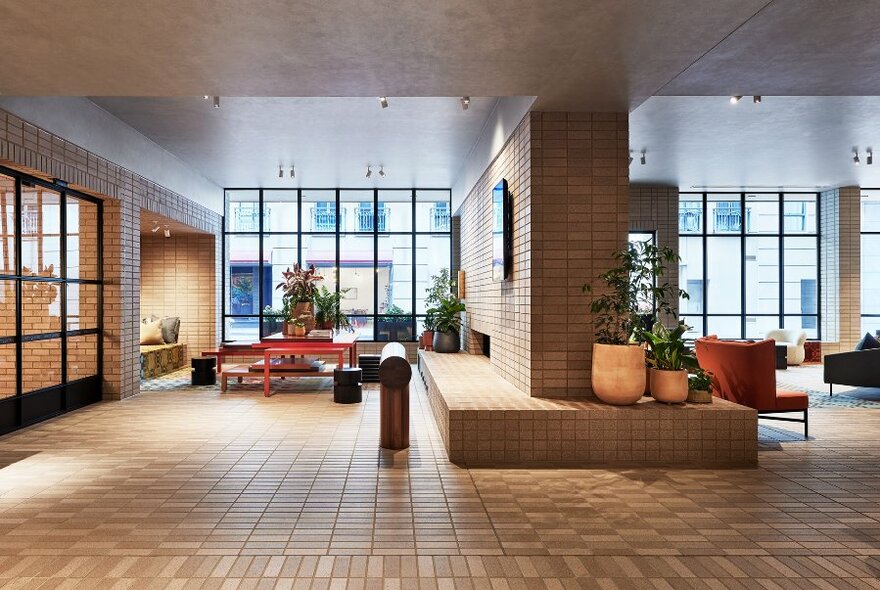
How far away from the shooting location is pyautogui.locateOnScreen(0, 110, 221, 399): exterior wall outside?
20.0 ft

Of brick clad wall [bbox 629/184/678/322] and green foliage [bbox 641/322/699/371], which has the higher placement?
brick clad wall [bbox 629/184/678/322]

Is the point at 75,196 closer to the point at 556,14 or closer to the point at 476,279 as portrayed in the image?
the point at 476,279

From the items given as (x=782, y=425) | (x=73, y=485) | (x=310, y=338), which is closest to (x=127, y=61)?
(x=73, y=485)

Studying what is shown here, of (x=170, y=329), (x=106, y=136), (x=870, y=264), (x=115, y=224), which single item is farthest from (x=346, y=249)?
(x=870, y=264)

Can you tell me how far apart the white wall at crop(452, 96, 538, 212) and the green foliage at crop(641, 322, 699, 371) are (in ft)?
7.69

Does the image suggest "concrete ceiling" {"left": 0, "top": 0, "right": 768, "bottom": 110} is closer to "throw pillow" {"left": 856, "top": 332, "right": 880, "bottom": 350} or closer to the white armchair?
"throw pillow" {"left": 856, "top": 332, "right": 880, "bottom": 350}

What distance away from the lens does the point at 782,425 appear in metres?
6.11

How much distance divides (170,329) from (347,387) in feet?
17.6

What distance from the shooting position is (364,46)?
412 cm

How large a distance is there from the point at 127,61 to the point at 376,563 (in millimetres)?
3987

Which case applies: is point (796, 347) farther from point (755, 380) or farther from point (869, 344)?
point (755, 380)

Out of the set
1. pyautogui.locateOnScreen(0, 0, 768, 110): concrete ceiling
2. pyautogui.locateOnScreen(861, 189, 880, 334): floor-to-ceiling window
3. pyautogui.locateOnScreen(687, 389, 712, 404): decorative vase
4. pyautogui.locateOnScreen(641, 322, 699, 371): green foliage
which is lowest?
pyautogui.locateOnScreen(687, 389, 712, 404): decorative vase

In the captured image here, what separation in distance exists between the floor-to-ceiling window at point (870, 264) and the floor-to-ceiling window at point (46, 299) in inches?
568

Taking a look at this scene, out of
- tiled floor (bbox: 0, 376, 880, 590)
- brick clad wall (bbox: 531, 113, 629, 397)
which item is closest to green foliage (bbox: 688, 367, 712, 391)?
tiled floor (bbox: 0, 376, 880, 590)
